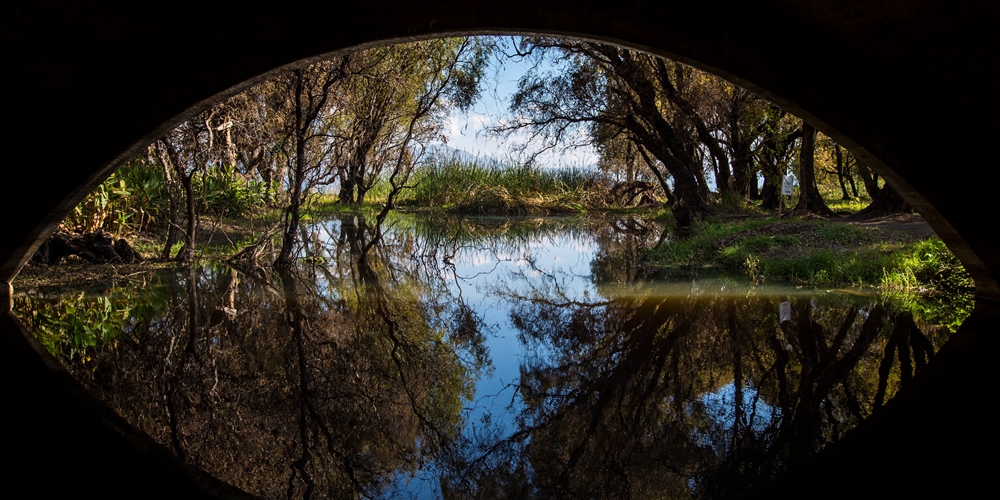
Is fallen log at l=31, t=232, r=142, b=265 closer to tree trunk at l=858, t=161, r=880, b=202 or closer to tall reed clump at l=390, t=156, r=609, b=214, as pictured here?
tall reed clump at l=390, t=156, r=609, b=214

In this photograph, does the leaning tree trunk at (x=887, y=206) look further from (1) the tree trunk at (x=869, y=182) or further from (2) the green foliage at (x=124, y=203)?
(2) the green foliage at (x=124, y=203)

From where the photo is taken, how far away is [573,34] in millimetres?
5297

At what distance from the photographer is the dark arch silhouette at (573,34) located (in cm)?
488

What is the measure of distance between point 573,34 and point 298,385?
11.8 feet

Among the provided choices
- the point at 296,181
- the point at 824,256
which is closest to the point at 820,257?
the point at 824,256

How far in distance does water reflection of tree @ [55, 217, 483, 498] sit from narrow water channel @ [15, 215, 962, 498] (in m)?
0.02

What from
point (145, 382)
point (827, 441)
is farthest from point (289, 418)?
point (827, 441)

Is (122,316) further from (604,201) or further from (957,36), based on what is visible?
(604,201)

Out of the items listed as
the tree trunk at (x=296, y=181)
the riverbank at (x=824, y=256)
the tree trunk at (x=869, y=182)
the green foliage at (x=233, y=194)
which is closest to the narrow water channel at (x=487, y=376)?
the riverbank at (x=824, y=256)

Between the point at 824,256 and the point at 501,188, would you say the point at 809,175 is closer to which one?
the point at 824,256

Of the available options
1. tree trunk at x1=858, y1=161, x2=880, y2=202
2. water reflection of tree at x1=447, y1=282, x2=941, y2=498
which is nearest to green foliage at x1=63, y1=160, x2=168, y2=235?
water reflection of tree at x1=447, y1=282, x2=941, y2=498

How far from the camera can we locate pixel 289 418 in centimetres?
303

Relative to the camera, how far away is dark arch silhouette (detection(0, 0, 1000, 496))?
4875 mm

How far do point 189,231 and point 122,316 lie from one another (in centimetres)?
347
